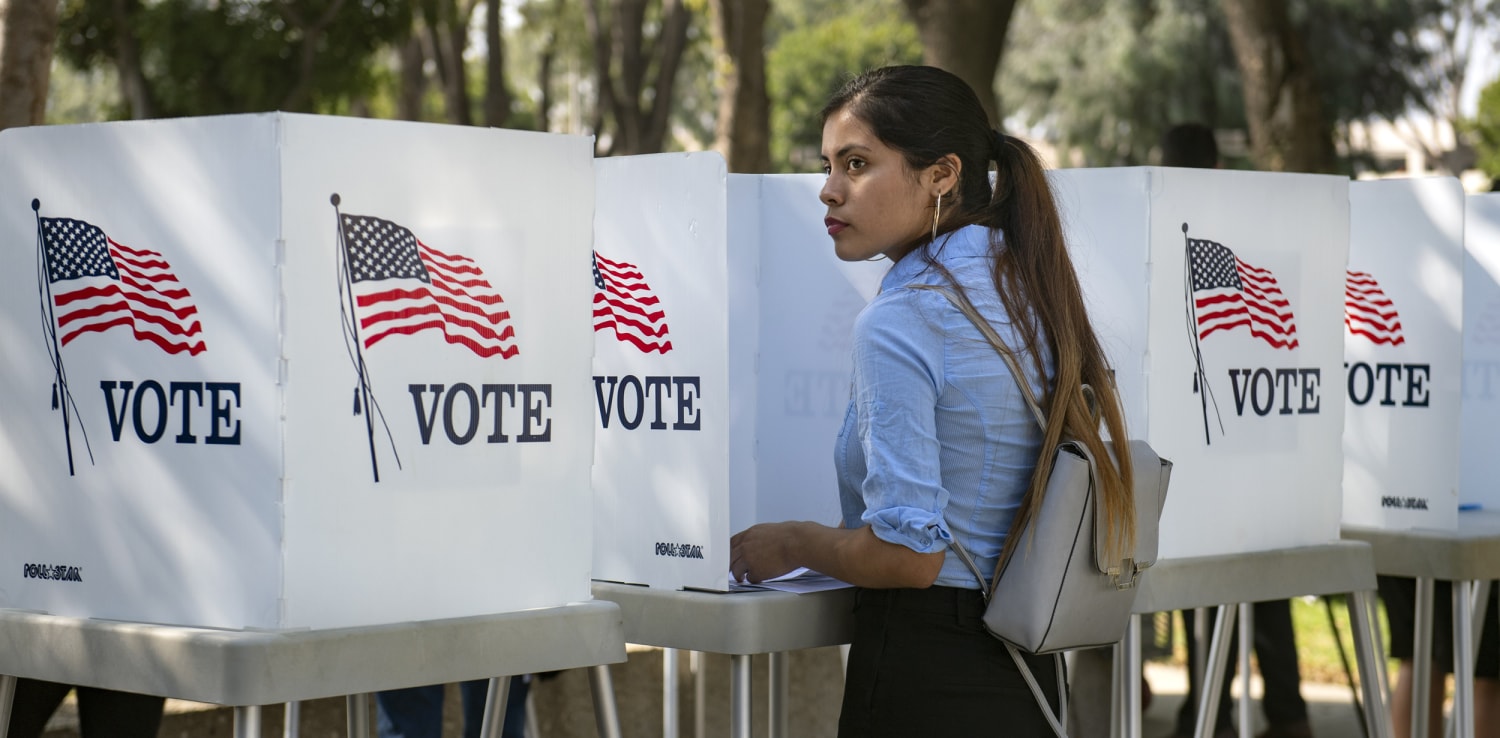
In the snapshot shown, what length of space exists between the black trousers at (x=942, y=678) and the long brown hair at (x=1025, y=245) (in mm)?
151

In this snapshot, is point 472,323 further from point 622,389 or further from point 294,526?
point 622,389

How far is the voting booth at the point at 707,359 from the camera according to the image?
9.13 ft

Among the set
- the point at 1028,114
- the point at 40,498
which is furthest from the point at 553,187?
the point at 1028,114

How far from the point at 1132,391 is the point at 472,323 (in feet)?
4.33

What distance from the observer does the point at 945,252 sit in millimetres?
2369

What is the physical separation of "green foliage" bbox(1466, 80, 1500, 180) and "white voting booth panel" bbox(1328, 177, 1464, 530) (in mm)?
25181

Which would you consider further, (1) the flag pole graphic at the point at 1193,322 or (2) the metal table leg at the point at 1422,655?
(2) the metal table leg at the point at 1422,655

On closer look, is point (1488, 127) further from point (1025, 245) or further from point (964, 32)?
point (1025, 245)

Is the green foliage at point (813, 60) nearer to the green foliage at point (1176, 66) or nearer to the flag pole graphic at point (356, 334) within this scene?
the green foliage at point (1176, 66)

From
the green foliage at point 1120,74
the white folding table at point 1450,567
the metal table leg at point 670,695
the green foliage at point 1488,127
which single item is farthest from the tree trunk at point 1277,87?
the green foliage at point 1488,127

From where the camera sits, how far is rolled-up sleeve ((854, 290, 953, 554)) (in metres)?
2.20

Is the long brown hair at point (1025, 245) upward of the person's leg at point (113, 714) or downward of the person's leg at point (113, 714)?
upward

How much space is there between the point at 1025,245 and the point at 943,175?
151 millimetres

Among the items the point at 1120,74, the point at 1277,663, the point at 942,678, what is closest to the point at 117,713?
the point at 942,678
